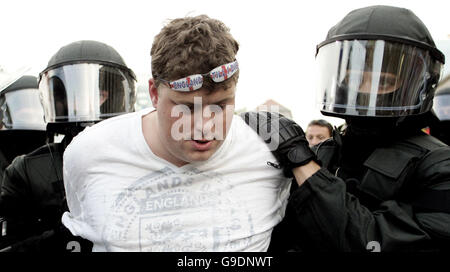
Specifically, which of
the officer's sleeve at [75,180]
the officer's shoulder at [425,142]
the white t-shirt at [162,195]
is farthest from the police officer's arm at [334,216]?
the officer's sleeve at [75,180]

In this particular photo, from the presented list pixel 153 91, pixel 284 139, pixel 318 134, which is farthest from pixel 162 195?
pixel 318 134

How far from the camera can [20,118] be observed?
310 centimetres

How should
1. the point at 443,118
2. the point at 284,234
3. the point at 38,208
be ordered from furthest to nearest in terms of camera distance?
the point at 443,118 → the point at 38,208 → the point at 284,234

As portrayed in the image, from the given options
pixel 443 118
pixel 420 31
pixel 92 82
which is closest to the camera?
pixel 420 31

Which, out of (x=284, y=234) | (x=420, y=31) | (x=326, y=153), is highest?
(x=420, y=31)

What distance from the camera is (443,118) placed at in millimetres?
2822

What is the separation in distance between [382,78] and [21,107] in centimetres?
297

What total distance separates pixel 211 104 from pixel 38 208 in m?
1.61

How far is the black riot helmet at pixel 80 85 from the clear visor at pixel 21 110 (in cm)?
82

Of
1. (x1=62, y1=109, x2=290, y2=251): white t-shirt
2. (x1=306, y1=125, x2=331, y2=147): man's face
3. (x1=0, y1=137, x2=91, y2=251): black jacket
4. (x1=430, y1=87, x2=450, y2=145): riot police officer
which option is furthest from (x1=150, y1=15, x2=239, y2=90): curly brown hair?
(x1=306, y1=125, x2=331, y2=147): man's face

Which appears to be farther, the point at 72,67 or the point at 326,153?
the point at 72,67
